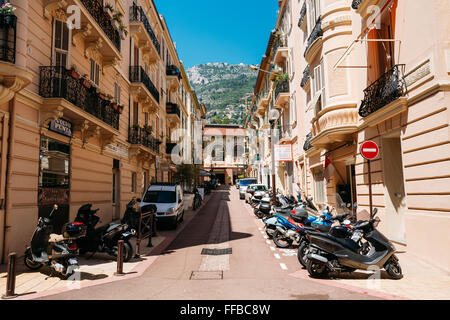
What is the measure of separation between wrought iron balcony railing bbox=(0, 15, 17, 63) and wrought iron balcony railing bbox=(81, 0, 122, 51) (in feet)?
14.8

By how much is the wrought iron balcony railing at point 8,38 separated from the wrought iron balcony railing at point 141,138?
10961mm

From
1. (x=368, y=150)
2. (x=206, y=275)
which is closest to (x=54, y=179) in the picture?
(x=206, y=275)

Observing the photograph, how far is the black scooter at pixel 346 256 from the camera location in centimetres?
623

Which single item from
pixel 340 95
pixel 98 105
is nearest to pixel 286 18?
pixel 340 95

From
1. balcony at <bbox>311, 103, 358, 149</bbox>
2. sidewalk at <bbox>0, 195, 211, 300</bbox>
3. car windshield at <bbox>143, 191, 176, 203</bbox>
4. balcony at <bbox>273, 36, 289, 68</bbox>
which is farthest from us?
balcony at <bbox>273, 36, 289, 68</bbox>

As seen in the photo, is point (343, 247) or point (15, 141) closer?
point (343, 247)

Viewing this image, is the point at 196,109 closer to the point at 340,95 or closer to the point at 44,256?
the point at 340,95

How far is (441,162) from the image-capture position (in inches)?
272

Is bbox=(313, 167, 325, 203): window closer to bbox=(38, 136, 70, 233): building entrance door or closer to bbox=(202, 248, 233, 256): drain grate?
bbox=(202, 248, 233, 256): drain grate

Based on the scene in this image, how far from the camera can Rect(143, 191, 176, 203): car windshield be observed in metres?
14.8

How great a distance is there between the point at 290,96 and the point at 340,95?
12297 mm

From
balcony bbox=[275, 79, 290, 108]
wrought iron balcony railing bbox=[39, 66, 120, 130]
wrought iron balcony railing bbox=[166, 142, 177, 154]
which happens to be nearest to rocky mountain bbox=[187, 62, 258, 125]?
wrought iron balcony railing bbox=[166, 142, 177, 154]

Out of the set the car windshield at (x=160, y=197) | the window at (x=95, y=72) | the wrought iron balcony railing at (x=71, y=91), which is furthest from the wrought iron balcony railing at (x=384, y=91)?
the window at (x=95, y=72)

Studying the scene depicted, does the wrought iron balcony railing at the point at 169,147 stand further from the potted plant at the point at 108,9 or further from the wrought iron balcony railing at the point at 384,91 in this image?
the wrought iron balcony railing at the point at 384,91
